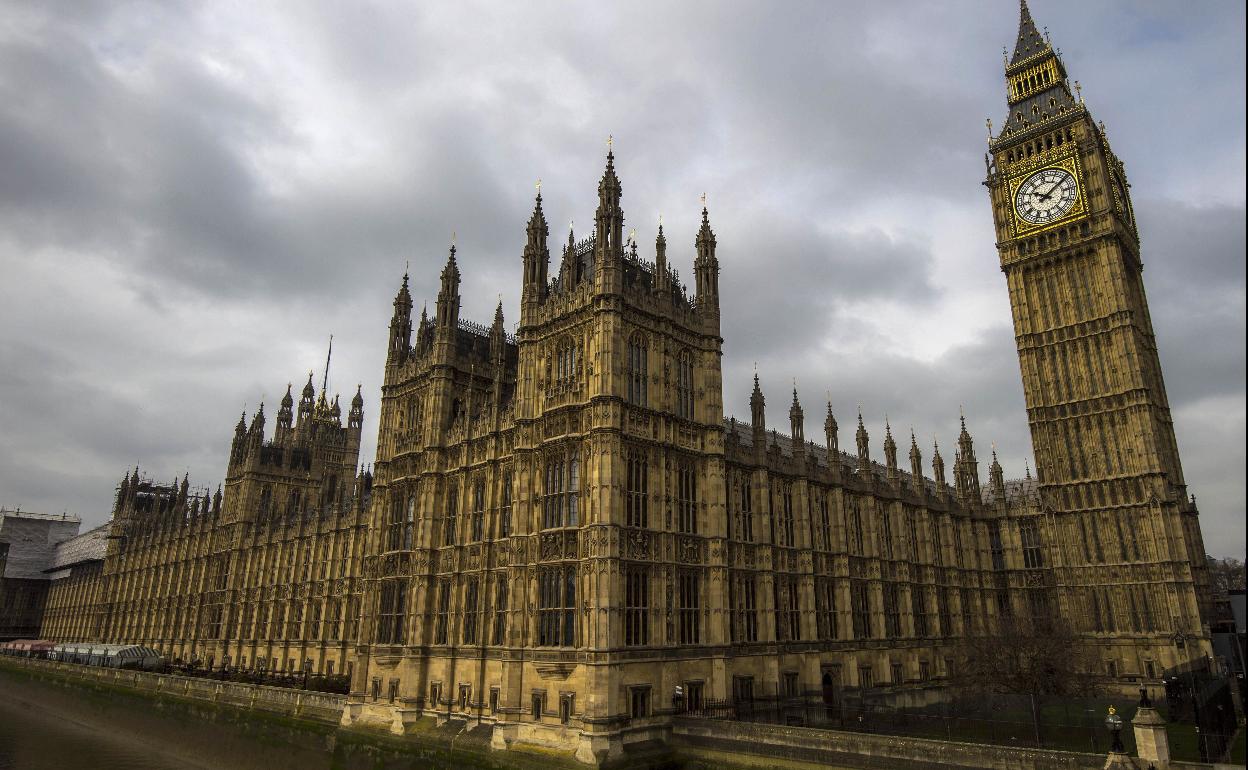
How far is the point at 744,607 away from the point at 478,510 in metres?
16.7

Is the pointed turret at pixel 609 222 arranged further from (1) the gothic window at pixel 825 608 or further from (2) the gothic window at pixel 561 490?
(1) the gothic window at pixel 825 608

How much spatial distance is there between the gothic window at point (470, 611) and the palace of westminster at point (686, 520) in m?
0.18

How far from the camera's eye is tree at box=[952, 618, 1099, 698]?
146ft

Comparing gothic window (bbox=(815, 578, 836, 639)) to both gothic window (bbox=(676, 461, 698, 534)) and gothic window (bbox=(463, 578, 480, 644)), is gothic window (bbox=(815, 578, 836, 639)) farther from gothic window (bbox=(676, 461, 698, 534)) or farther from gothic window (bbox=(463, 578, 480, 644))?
gothic window (bbox=(463, 578, 480, 644))

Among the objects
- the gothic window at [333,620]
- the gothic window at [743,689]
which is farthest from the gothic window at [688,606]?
the gothic window at [333,620]

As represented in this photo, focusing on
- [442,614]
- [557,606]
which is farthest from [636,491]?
[442,614]

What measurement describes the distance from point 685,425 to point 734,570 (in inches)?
349

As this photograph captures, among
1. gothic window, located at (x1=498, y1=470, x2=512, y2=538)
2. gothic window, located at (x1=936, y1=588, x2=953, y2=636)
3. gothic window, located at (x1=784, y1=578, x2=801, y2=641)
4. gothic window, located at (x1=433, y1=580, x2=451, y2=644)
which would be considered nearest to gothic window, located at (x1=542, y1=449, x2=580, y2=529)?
gothic window, located at (x1=498, y1=470, x2=512, y2=538)

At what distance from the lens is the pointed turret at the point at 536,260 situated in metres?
44.8

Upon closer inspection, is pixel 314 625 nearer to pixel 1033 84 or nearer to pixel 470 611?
pixel 470 611

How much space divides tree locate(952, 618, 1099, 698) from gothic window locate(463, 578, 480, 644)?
101 feet

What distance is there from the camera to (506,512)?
42750 mm

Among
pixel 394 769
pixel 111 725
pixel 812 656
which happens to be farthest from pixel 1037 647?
pixel 111 725

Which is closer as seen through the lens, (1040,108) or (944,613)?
(944,613)
